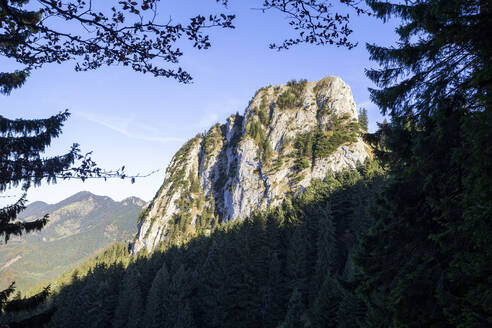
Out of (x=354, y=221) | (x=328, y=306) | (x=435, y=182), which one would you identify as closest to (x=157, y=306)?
(x=328, y=306)

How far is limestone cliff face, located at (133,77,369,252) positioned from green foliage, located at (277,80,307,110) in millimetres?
348

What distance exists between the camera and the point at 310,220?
38.7 metres

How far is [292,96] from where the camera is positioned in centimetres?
9281

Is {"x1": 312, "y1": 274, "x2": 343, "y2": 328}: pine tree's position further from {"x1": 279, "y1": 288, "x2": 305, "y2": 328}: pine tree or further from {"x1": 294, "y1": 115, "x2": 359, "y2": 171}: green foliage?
{"x1": 294, "y1": 115, "x2": 359, "y2": 171}: green foliage

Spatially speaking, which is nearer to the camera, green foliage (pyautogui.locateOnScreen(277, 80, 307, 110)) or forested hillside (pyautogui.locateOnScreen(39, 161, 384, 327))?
forested hillside (pyautogui.locateOnScreen(39, 161, 384, 327))

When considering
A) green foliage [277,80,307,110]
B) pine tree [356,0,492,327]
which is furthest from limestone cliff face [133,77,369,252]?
pine tree [356,0,492,327]

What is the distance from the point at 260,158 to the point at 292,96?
84.8 ft

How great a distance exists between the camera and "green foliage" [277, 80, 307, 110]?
91500 millimetres

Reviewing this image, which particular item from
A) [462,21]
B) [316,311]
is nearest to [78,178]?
[462,21]

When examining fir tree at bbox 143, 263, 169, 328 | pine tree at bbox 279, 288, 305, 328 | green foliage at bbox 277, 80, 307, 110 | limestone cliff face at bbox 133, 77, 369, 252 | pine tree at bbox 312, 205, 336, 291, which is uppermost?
green foliage at bbox 277, 80, 307, 110

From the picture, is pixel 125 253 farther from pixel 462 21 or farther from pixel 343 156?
pixel 462 21

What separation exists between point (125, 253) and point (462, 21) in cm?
10425

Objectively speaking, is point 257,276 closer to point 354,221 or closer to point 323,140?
point 354,221

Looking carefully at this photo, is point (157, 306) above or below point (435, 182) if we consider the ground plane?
below
